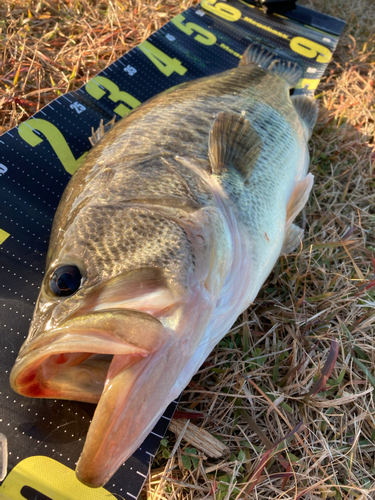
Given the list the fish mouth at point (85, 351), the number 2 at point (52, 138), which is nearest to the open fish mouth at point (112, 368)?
the fish mouth at point (85, 351)

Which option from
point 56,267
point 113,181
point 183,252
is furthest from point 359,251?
point 56,267

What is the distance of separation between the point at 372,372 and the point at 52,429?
72.6 inches

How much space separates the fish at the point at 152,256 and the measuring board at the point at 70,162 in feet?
1.93

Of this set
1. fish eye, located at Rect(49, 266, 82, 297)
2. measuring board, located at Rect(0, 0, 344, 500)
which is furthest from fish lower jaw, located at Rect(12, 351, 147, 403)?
measuring board, located at Rect(0, 0, 344, 500)

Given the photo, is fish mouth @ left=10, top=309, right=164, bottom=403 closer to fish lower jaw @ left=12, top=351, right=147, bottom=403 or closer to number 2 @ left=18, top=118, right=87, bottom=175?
fish lower jaw @ left=12, top=351, right=147, bottom=403

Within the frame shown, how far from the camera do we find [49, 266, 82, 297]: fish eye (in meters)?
1.20

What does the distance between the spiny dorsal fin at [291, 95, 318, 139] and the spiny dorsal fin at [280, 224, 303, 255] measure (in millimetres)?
1102

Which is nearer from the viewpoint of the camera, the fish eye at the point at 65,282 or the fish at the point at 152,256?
the fish at the point at 152,256

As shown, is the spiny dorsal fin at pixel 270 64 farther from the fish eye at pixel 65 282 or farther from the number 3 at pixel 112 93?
the fish eye at pixel 65 282

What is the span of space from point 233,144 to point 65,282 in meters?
1.18

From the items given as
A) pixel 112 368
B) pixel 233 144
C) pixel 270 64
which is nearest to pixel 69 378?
pixel 112 368

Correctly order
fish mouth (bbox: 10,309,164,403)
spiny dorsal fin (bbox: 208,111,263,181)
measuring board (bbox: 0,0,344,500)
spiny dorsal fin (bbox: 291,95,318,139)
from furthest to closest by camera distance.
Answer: spiny dorsal fin (bbox: 291,95,318,139)
spiny dorsal fin (bbox: 208,111,263,181)
measuring board (bbox: 0,0,344,500)
fish mouth (bbox: 10,309,164,403)

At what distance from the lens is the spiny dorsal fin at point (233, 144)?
5.74ft

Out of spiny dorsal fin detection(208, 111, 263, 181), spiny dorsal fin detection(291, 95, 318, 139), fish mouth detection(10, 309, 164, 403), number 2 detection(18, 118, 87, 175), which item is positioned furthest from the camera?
spiny dorsal fin detection(291, 95, 318, 139)
